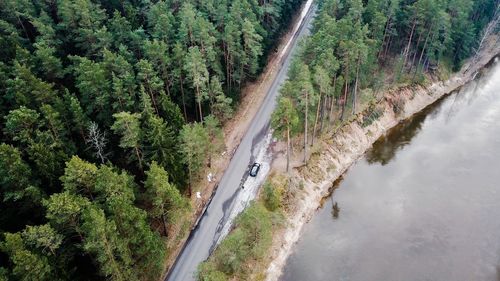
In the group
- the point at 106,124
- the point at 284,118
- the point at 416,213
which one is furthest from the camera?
the point at 416,213

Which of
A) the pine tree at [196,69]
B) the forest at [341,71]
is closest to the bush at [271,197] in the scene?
the forest at [341,71]

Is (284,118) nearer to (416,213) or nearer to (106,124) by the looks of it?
(106,124)

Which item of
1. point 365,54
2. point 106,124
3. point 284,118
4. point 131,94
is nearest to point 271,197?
point 284,118

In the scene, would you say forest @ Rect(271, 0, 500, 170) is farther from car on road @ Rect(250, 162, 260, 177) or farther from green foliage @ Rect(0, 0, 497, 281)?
car on road @ Rect(250, 162, 260, 177)

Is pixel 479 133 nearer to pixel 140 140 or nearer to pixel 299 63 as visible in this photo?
pixel 299 63

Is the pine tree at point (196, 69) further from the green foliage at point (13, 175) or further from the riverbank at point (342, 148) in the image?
the green foliage at point (13, 175)

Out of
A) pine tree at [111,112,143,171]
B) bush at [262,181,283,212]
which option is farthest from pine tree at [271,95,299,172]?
pine tree at [111,112,143,171]

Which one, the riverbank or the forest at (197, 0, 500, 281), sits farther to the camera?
the riverbank
